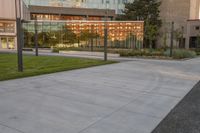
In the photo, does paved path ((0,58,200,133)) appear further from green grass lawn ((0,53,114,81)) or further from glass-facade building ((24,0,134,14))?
glass-facade building ((24,0,134,14))

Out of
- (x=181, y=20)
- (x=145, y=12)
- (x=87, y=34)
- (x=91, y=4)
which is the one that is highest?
(x=91, y=4)

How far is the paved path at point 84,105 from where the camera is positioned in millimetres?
5109

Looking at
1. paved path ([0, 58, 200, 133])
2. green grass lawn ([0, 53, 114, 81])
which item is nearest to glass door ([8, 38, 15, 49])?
green grass lawn ([0, 53, 114, 81])

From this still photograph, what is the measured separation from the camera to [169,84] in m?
10.4

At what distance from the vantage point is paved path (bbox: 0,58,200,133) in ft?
16.8

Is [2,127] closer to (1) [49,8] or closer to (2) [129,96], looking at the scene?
(2) [129,96]

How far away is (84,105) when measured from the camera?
22.0 ft

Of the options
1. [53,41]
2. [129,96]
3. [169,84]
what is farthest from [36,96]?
[53,41]

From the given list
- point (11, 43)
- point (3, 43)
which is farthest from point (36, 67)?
point (11, 43)

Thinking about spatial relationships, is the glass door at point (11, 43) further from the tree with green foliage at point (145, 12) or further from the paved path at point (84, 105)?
the paved path at point (84, 105)

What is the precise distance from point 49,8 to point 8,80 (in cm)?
5642

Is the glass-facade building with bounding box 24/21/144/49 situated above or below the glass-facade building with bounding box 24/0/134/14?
below

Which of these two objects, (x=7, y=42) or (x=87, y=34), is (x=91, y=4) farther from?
(x=7, y=42)

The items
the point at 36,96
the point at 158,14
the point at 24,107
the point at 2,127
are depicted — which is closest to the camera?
the point at 2,127
